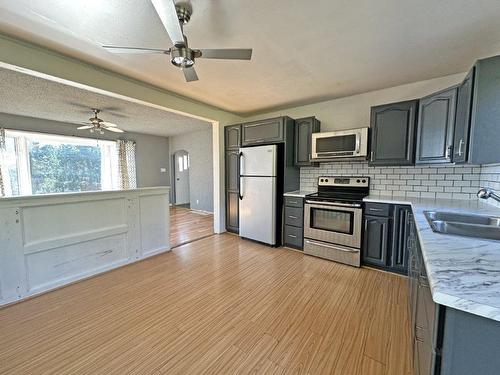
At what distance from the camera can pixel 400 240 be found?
2459 mm

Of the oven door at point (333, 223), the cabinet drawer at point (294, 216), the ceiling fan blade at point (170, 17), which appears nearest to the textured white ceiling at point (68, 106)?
the ceiling fan blade at point (170, 17)

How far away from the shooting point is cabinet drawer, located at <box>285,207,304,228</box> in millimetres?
3260

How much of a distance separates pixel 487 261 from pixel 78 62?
363 cm

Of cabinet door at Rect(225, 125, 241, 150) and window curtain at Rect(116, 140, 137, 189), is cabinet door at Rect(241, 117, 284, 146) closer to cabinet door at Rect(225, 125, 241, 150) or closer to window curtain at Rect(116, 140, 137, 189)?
cabinet door at Rect(225, 125, 241, 150)

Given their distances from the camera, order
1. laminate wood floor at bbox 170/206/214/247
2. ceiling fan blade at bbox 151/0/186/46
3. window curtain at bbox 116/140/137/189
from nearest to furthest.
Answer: ceiling fan blade at bbox 151/0/186/46 < laminate wood floor at bbox 170/206/214/247 < window curtain at bbox 116/140/137/189

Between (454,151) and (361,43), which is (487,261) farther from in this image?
(361,43)

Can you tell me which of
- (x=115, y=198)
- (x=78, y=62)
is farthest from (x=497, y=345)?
(x=78, y=62)

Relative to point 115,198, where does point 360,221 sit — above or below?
below

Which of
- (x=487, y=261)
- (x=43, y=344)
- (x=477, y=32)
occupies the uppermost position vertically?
(x=477, y=32)

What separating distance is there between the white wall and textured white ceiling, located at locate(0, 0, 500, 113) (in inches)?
137

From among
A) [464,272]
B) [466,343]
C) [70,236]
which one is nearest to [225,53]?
[464,272]

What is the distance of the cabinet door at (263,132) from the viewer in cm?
343

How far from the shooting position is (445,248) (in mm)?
914

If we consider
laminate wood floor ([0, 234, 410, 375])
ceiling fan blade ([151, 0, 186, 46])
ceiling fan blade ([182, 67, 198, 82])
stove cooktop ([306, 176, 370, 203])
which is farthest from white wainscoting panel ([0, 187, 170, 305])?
stove cooktop ([306, 176, 370, 203])
